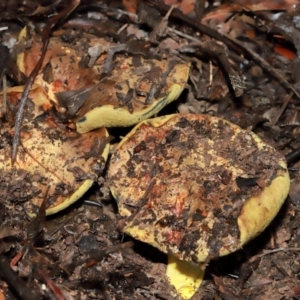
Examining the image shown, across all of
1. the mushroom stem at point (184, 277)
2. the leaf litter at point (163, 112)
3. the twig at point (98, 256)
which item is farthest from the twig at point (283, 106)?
the twig at point (98, 256)

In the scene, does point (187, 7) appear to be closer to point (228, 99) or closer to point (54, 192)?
Answer: point (228, 99)

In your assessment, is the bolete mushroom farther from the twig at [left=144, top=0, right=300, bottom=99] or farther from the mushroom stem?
the twig at [left=144, top=0, right=300, bottom=99]

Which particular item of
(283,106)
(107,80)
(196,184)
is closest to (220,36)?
(283,106)

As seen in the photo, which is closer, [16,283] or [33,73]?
[16,283]

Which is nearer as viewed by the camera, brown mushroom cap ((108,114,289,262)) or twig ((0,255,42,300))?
brown mushroom cap ((108,114,289,262))

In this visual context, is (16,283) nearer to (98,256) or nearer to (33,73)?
(98,256)

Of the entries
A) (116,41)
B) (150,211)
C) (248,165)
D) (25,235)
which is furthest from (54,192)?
(116,41)

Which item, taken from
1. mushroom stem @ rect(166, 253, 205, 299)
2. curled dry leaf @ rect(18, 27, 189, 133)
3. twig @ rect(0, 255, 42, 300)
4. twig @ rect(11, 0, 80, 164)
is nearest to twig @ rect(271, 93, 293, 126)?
curled dry leaf @ rect(18, 27, 189, 133)

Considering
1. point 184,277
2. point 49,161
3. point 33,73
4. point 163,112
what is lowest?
point 184,277
